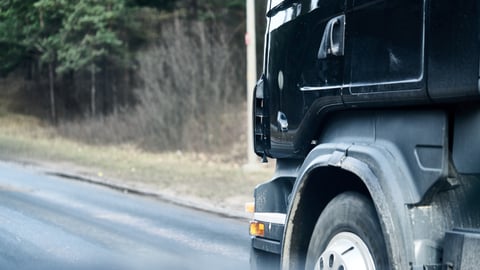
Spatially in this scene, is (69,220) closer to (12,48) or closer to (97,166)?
(97,166)

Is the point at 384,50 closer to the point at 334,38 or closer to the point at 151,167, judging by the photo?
the point at 334,38

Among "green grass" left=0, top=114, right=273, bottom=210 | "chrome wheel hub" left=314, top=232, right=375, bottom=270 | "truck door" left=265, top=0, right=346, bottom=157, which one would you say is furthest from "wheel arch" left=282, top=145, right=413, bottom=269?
"green grass" left=0, top=114, right=273, bottom=210

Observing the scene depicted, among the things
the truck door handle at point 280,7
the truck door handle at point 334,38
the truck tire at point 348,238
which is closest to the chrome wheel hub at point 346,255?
the truck tire at point 348,238

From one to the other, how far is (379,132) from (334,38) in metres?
0.72

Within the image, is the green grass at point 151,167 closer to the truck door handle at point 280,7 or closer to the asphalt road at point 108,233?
the asphalt road at point 108,233

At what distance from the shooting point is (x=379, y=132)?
452 cm

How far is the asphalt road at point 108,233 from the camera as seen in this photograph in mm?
8695

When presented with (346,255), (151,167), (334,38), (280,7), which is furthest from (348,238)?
(151,167)

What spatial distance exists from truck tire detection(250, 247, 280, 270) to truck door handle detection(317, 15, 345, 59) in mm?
1661

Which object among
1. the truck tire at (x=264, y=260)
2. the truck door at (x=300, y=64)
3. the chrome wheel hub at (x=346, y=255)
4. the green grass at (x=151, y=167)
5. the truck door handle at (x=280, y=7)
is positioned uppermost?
the truck door handle at (x=280, y=7)

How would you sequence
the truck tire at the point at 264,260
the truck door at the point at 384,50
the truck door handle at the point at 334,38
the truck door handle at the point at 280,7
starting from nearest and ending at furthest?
the truck door at the point at 384,50, the truck door handle at the point at 334,38, the truck door handle at the point at 280,7, the truck tire at the point at 264,260

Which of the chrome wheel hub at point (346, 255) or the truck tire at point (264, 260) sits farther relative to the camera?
the truck tire at point (264, 260)

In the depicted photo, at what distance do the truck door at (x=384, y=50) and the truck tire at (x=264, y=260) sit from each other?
1702 mm

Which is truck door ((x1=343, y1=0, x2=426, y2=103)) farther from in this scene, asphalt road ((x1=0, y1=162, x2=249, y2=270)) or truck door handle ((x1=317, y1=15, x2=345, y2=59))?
asphalt road ((x1=0, y1=162, x2=249, y2=270))
